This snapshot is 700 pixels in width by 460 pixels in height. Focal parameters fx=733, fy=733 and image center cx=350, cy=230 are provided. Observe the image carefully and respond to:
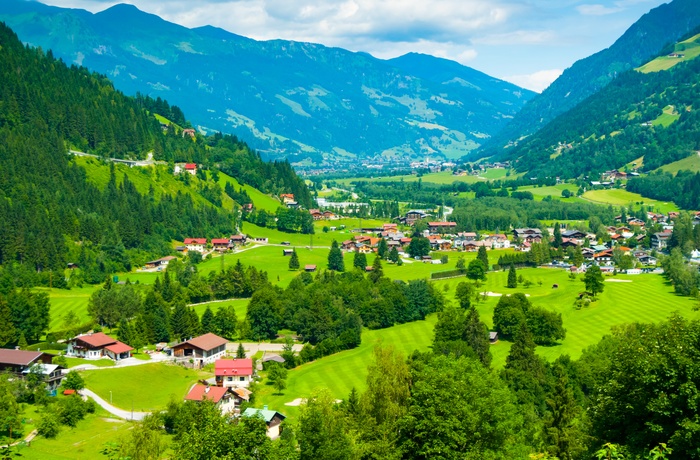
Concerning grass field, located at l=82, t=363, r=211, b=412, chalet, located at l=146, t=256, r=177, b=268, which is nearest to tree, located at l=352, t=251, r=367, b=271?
chalet, located at l=146, t=256, r=177, b=268

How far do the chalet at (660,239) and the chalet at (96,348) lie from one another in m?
101

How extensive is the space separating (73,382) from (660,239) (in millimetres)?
110412

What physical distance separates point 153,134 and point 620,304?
10751 centimetres

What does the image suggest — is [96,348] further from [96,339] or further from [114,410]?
[114,410]

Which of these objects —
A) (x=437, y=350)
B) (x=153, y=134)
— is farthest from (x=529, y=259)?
(x=153, y=134)

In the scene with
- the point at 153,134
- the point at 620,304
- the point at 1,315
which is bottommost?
the point at 620,304

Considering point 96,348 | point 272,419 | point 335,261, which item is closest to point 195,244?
point 335,261

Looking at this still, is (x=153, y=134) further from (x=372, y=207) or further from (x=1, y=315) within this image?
(x=1, y=315)

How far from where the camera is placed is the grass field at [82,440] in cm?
4138

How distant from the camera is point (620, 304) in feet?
275

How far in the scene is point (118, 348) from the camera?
6438cm

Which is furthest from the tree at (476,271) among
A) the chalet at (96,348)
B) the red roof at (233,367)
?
the chalet at (96,348)

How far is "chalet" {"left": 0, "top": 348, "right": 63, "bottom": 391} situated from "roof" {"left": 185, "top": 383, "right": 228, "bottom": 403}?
10.3 metres

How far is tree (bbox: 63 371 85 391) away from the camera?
5425 cm
